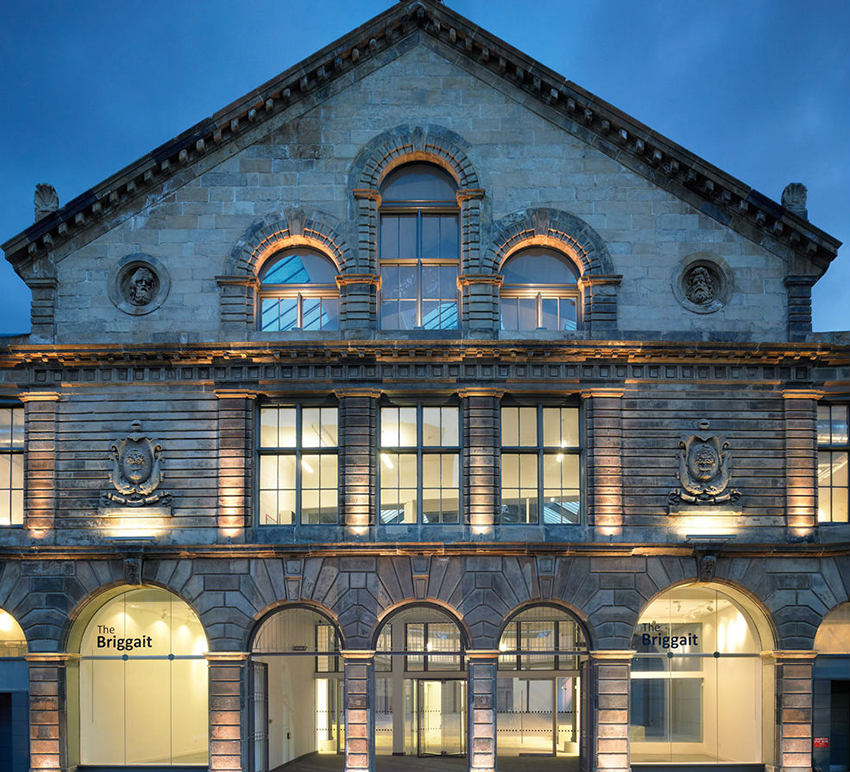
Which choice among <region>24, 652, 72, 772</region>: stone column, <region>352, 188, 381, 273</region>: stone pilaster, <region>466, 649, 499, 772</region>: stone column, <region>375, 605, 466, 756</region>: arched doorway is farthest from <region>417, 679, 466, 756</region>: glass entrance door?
<region>352, 188, 381, 273</region>: stone pilaster

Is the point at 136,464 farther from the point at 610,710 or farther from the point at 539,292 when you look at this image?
the point at 610,710

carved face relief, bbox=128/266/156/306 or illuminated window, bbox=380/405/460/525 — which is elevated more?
carved face relief, bbox=128/266/156/306

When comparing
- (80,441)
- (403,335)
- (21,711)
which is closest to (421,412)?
(403,335)

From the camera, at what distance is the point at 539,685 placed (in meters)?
21.2

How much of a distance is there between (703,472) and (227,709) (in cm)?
1230

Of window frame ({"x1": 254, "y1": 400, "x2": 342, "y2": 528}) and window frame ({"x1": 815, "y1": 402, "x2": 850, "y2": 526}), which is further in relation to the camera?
window frame ({"x1": 815, "y1": 402, "x2": 850, "y2": 526})

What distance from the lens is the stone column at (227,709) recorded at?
19828 millimetres

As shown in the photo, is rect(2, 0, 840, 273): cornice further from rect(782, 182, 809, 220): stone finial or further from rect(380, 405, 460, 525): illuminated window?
rect(380, 405, 460, 525): illuminated window

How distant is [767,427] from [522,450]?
19.2 ft

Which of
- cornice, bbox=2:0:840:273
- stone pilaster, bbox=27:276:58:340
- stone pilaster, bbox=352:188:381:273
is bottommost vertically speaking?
stone pilaster, bbox=27:276:58:340

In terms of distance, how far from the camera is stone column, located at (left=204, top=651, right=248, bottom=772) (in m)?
19.8

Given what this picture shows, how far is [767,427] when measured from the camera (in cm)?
2080

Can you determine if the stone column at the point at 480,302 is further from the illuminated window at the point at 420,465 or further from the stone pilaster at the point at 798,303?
the stone pilaster at the point at 798,303

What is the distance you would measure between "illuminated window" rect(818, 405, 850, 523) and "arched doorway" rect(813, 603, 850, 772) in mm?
2249
